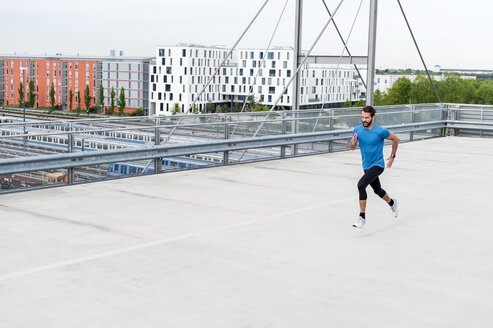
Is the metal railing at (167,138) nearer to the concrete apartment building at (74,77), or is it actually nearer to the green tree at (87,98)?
the concrete apartment building at (74,77)

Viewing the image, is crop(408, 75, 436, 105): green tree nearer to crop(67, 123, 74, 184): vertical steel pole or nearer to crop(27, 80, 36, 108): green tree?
crop(27, 80, 36, 108): green tree

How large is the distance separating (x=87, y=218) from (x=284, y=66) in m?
134

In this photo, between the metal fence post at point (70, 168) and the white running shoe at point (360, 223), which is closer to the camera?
the white running shoe at point (360, 223)

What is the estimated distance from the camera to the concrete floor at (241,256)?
549 centimetres

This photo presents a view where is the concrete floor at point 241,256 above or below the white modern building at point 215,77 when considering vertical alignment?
below

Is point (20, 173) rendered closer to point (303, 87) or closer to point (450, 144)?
point (450, 144)

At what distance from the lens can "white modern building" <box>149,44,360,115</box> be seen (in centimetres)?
14012

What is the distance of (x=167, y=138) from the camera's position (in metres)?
13.7

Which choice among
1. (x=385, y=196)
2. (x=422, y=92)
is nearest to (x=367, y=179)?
(x=385, y=196)

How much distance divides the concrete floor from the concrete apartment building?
13675 cm

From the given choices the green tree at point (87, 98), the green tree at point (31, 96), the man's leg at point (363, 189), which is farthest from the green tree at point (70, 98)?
the man's leg at point (363, 189)

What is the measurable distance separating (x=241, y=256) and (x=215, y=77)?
13830 centimetres

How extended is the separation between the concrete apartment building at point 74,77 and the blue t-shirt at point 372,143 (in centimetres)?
13891

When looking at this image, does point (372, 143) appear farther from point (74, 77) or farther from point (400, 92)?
point (74, 77)
